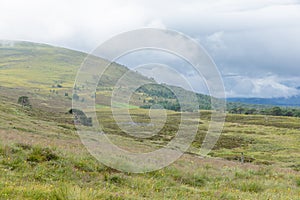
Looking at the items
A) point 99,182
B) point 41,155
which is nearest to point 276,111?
point 41,155

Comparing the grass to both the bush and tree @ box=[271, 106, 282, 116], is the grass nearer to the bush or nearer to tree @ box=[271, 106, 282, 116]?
the bush

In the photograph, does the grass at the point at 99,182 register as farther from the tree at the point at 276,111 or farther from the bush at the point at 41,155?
the tree at the point at 276,111

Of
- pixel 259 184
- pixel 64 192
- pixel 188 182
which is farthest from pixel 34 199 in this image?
pixel 259 184

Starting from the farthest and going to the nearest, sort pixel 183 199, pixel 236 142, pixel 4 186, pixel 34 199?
1. pixel 236 142
2. pixel 183 199
3. pixel 4 186
4. pixel 34 199

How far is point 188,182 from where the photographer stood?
13773 mm

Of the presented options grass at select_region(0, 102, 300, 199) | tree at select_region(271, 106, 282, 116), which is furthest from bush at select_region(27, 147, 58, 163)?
tree at select_region(271, 106, 282, 116)

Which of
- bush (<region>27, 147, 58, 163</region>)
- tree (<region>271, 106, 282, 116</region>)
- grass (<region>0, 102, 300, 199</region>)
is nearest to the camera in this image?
grass (<region>0, 102, 300, 199</region>)

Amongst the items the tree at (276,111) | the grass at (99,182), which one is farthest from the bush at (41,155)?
the tree at (276,111)

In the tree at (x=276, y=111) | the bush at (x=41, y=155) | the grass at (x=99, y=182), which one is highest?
the tree at (x=276, y=111)

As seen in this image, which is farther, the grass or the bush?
the bush

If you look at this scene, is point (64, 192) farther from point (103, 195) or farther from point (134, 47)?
point (134, 47)

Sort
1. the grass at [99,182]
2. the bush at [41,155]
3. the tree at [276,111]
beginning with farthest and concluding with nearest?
the tree at [276,111] → the bush at [41,155] → the grass at [99,182]

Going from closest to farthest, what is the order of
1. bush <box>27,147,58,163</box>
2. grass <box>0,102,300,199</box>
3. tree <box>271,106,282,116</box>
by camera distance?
grass <box>0,102,300,199</box>
bush <box>27,147,58,163</box>
tree <box>271,106,282,116</box>

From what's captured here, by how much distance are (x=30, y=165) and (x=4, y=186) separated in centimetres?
311
